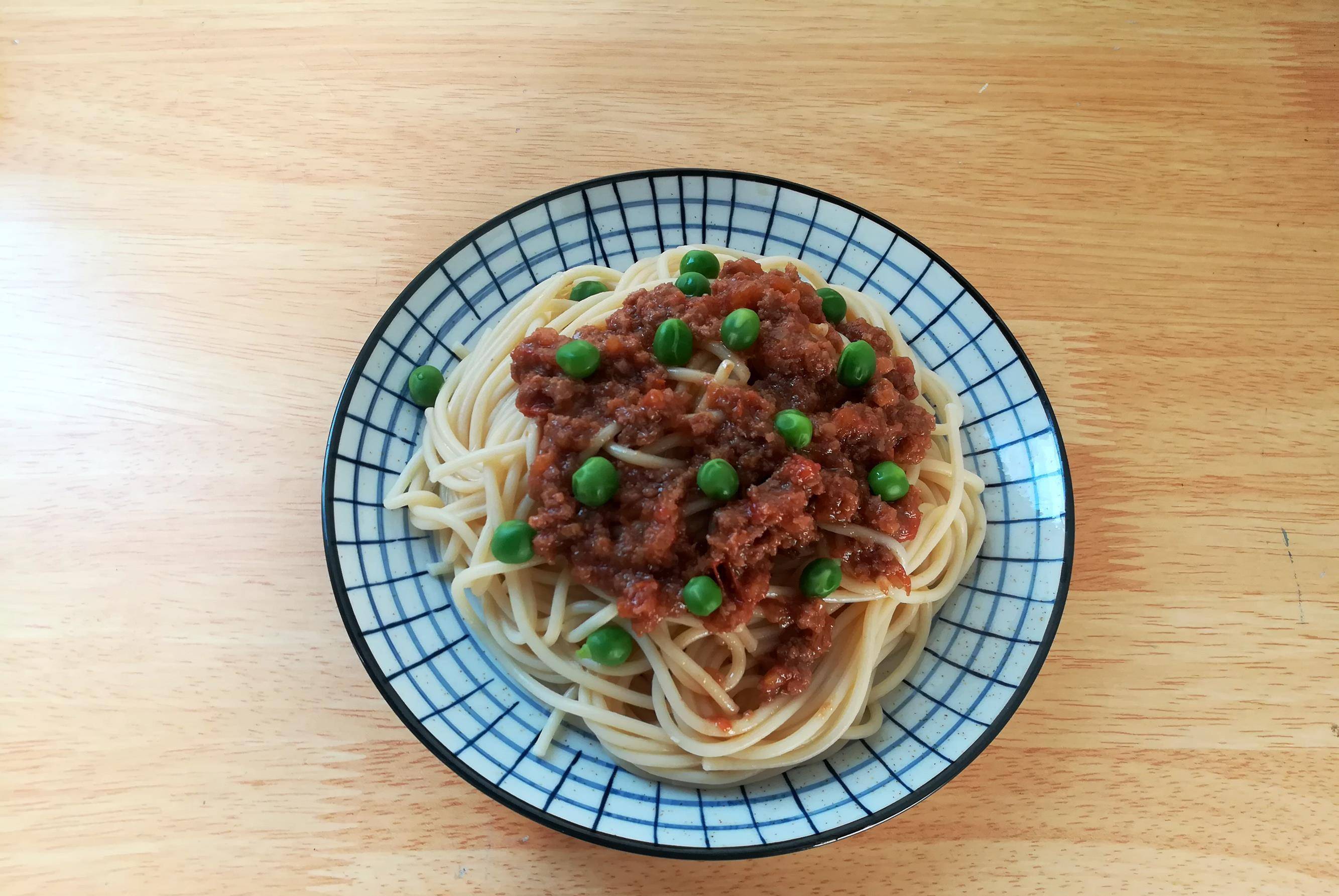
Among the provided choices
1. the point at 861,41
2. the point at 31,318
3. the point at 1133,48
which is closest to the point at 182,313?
the point at 31,318

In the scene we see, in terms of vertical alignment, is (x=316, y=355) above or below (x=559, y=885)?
above

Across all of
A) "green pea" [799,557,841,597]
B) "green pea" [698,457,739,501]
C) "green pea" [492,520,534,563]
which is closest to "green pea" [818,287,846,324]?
"green pea" [698,457,739,501]

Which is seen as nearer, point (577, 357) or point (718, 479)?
point (718, 479)

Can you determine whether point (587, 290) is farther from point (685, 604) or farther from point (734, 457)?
point (685, 604)

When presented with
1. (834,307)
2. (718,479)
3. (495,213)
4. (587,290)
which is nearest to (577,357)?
(718,479)

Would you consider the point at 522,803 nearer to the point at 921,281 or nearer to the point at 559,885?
the point at 559,885

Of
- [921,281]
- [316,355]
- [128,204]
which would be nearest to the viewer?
[921,281]

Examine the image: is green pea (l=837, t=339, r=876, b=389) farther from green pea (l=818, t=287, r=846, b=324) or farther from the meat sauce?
green pea (l=818, t=287, r=846, b=324)
